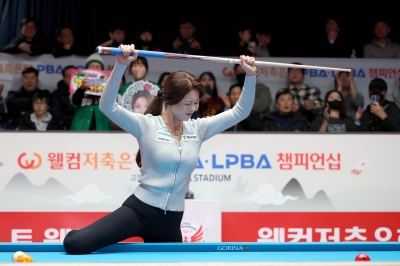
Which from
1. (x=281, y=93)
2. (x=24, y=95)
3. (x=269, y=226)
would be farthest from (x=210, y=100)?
(x=24, y=95)

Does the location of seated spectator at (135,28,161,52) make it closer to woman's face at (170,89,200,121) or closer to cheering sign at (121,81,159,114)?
cheering sign at (121,81,159,114)

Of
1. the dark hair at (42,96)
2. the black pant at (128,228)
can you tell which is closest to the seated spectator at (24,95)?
the dark hair at (42,96)

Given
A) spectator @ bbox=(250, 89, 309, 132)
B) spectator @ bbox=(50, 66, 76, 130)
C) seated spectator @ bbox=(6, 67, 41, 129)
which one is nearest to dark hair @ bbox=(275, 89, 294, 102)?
spectator @ bbox=(250, 89, 309, 132)

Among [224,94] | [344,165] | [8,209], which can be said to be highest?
[224,94]

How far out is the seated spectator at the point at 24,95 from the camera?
7.14m

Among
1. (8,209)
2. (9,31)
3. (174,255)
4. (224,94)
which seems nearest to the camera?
(174,255)

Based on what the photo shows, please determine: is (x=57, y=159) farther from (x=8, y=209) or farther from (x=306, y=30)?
(x=306, y=30)

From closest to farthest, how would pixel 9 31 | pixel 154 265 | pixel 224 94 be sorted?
pixel 154 265 → pixel 224 94 → pixel 9 31

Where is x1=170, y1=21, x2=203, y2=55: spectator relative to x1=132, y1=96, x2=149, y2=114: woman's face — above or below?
above

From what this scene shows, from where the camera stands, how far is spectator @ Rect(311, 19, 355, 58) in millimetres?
7996

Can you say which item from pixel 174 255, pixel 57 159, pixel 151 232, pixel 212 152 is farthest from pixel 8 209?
pixel 174 255

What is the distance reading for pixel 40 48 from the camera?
7.62 metres

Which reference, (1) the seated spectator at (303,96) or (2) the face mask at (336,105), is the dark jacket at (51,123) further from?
(2) the face mask at (336,105)

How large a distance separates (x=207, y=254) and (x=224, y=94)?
404 cm
